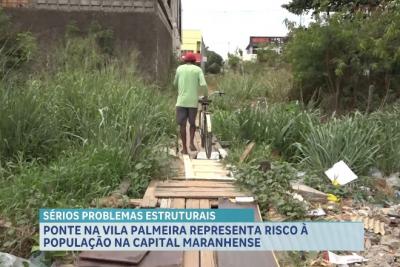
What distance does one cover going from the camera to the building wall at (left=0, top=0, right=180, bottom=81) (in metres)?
16.0

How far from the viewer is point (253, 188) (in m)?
6.90

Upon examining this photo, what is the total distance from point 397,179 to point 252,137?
9.19 ft

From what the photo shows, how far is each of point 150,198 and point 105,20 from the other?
10732 mm

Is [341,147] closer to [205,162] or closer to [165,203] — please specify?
[205,162]

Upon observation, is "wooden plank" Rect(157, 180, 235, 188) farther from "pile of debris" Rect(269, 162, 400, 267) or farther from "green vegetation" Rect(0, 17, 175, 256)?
"pile of debris" Rect(269, 162, 400, 267)

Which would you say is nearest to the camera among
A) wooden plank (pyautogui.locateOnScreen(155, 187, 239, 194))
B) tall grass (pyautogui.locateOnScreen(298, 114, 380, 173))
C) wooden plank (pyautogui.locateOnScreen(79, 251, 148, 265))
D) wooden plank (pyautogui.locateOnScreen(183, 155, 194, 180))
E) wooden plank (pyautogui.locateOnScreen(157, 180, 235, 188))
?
wooden plank (pyautogui.locateOnScreen(79, 251, 148, 265))

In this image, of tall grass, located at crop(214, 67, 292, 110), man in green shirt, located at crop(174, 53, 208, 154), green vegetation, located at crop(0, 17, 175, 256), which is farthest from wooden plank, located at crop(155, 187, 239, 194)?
tall grass, located at crop(214, 67, 292, 110)

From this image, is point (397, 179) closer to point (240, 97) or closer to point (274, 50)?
point (240, 97)

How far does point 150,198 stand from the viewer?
643 centimetres

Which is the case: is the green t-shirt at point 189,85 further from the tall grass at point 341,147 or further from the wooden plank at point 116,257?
the wooden plank at point 116,257

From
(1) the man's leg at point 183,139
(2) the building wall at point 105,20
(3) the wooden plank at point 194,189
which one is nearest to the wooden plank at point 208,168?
(1) the man's leg at point 183,139

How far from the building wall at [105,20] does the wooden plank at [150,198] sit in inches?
374

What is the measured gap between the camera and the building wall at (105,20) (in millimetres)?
15977

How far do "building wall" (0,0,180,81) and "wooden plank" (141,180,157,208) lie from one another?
950 centimetres
